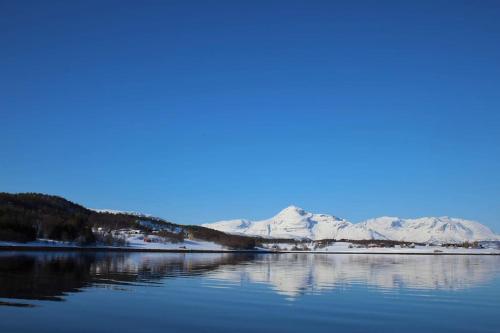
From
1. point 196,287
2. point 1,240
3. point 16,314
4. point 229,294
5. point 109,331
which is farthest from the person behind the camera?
point 1,240

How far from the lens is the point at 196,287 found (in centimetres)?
4281

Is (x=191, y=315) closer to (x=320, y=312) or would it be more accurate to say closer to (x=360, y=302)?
(x=320, y=312)

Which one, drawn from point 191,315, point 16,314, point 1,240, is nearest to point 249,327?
point 191,315

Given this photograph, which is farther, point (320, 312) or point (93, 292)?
point (93, 292)

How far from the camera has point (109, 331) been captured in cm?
2194

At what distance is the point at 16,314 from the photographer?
79.3ft

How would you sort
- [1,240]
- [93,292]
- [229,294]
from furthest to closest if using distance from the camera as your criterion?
[1,240]
[229,294]
[93,292]

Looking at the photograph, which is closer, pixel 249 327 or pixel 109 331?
pixel 109 331

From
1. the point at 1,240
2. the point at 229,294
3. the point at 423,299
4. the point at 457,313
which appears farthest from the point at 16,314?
the point at 1,240

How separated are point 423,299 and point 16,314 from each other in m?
28.0

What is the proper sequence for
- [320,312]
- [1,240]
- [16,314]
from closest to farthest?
[16,314] → [320,312] → [1,240]

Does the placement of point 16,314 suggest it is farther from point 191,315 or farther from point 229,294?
point 229,294

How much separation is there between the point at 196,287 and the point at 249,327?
1913 centimetres

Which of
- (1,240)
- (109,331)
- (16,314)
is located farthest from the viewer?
(1,240)
